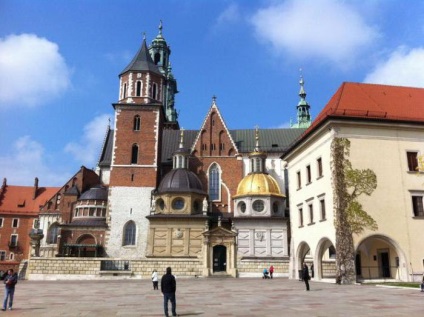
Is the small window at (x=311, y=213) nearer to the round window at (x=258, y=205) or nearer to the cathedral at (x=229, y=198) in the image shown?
the cathedral at (x=229, y=198)

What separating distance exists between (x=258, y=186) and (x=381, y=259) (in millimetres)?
19803

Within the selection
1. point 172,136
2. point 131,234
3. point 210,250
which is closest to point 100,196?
point 131,234

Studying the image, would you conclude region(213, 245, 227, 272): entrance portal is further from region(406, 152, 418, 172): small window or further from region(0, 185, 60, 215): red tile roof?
region(0, 185, 60, 215): red tile roof

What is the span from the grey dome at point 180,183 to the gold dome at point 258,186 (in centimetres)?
500

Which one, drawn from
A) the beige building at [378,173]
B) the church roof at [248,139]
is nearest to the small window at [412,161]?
the beige building at [378,173]

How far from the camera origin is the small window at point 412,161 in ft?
86.8

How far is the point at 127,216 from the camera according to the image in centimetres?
4694

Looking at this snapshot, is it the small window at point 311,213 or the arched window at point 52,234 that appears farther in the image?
the arched window at point 52,234

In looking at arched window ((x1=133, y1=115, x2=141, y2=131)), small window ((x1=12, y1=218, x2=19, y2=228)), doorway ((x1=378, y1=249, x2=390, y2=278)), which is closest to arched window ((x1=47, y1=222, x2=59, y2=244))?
small window ((x1=12, y1=218, x2=19, y2=228))

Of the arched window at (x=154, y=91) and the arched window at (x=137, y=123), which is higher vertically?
the arched window at (x=154, y=91)

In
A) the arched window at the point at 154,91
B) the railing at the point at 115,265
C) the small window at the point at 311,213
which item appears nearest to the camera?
the small window at the point at 311,213

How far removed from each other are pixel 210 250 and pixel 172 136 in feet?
80.6

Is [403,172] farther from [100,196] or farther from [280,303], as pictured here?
[100,196]

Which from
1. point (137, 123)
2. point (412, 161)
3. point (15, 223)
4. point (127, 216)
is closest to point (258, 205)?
point (127, 216)
